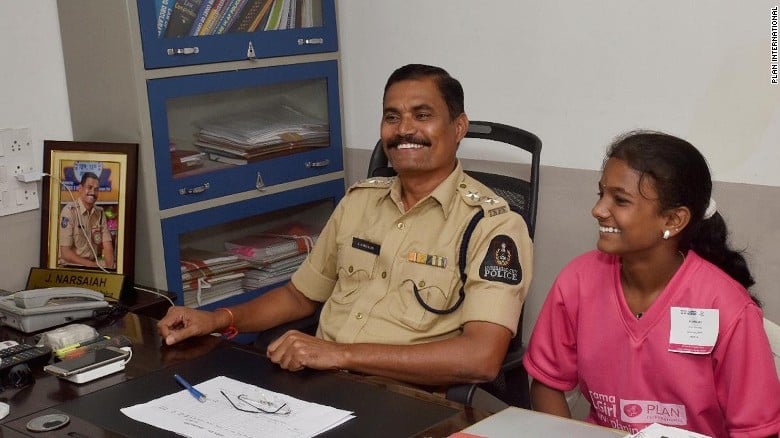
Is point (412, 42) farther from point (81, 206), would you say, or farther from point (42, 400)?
point (42, 400)

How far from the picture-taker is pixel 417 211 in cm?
210

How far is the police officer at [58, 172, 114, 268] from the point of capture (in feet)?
8.07

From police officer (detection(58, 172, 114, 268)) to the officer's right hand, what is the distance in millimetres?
618

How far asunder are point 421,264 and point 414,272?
3 cm

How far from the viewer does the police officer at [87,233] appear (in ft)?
8.07

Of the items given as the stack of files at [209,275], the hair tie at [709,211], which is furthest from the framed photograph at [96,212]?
the hair tie at [709,211]

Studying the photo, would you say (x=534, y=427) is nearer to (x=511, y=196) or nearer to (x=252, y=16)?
(x=511, y=196)

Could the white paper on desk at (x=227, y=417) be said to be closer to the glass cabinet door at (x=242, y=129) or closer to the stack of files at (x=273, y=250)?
the glass cabinet door at (x=242, y=129)

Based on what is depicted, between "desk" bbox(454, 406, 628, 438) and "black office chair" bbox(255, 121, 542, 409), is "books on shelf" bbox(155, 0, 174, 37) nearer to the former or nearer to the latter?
"black office chair" bbox(255, 121, 542, 409)

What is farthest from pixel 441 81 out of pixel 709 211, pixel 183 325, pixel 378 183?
pixel 183 325

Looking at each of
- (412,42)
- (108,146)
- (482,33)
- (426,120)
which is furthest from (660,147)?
(108,146)

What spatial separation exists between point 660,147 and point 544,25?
0.97 meters

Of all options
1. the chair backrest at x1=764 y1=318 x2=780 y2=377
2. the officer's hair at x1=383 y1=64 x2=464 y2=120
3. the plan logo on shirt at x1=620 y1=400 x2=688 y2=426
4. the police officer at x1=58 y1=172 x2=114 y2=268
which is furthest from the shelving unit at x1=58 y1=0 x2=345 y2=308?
the chair backrest at x1=764 y1=318 x2=780 y2=377

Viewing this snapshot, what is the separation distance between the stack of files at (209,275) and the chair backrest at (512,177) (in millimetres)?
713
